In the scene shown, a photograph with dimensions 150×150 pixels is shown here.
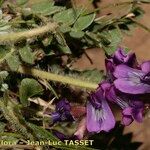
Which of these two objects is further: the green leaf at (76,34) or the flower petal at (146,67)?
the green leaf at (76,34)

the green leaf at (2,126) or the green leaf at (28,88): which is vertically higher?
the green leaf at (28,88)

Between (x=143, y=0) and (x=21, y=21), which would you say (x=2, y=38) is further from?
(x=143, y=0)

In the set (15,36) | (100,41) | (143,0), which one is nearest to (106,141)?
(100,41)

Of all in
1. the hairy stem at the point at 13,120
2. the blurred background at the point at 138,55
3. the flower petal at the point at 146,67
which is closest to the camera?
the flower petal at the point at 146,67

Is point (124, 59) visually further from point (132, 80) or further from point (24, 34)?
point (24, 34)

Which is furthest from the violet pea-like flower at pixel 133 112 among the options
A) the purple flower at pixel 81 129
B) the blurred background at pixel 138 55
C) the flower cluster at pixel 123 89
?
the blurred background at pixel 138 55

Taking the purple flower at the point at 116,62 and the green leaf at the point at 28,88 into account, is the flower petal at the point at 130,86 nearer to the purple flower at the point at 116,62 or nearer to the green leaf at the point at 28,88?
the purple flower at the point at 116,62

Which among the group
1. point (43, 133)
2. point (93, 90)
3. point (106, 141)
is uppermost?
point (93, 90)
